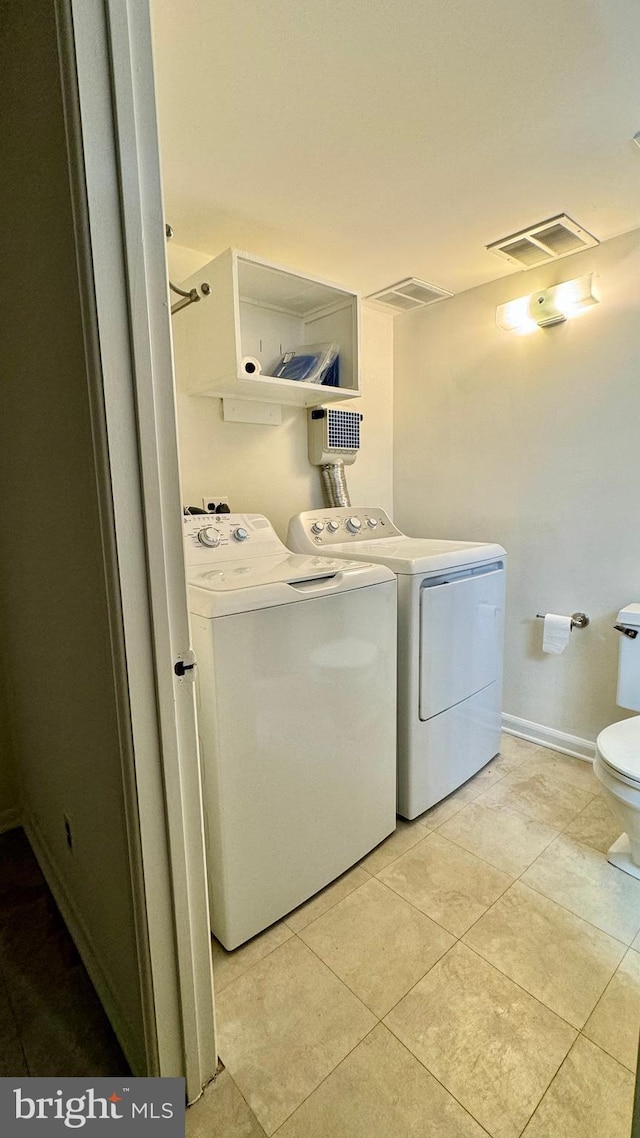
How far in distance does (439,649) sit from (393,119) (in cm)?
156

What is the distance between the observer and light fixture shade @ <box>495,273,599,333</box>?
1877 mm

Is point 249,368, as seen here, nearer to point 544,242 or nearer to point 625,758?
point 544,242

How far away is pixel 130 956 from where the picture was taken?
0.95m

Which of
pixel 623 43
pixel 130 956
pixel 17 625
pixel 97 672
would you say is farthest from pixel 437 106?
pixel 130 956

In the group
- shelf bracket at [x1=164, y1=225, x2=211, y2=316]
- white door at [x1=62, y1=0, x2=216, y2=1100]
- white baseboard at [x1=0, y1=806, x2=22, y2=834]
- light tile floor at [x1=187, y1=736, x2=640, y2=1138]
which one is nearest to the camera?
white door at [x1=62, y1=0, x2=216, y2=1100]

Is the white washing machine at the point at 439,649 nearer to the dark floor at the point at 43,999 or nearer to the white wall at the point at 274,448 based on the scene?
the white wall at the point at 274,448

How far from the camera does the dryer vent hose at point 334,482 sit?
7.68 feet

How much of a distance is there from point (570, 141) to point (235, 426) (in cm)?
141

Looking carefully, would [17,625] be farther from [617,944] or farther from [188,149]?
[617,944]

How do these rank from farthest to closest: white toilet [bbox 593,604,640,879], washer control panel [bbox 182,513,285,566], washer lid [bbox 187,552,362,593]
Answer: washer control panel [bbox 182,513,285,566]
white toilet [bbox 593,604,640,879]
washer lid [bbox 187,552,362,593]

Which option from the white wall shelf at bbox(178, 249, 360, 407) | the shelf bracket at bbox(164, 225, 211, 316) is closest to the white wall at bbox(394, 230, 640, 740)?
the white wall shelf at bbox(178, 249, 360, 407)

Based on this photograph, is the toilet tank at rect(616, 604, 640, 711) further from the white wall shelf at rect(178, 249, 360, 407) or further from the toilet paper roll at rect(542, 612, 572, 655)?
the white wall shelf at rect(178, 249, 360, 407)

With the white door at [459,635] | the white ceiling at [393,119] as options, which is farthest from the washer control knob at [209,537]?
the white ceiling at [393,119]

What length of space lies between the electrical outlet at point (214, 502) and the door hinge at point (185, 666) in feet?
3.66
